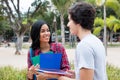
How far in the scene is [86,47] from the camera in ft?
8.63

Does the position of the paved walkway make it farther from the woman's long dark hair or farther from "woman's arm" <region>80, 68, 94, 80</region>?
"woman's arm" <region>80, 68, 94, 80</region>

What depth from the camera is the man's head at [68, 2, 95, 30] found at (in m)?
2.74

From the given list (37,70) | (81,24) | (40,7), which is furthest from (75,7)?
(40,7)

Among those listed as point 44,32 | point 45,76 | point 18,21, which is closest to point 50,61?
point 45,76

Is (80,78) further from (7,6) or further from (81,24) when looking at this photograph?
(7,6)

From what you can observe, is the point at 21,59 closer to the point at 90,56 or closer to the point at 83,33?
the point at 83,33

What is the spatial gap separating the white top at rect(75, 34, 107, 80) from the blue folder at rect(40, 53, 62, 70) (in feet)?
1.89

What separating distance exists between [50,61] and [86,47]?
723mm

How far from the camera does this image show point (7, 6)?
24.6 metres

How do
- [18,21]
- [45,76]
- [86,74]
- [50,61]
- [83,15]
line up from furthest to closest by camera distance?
[18,21] → [50,61] → [45,76] → [83,15] → [86,74]

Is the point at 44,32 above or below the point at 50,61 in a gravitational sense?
above

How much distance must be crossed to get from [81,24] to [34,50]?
1075 millimetres

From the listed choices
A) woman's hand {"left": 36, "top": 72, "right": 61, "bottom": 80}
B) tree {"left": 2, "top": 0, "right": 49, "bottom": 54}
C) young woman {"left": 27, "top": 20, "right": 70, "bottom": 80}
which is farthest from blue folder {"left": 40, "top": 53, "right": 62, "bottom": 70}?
tree {"left": 2, "top": 0, "right": 49, "bottom": 54}

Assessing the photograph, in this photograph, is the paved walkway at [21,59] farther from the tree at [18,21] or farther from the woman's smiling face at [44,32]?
the woman's smiling face at [44,32]
